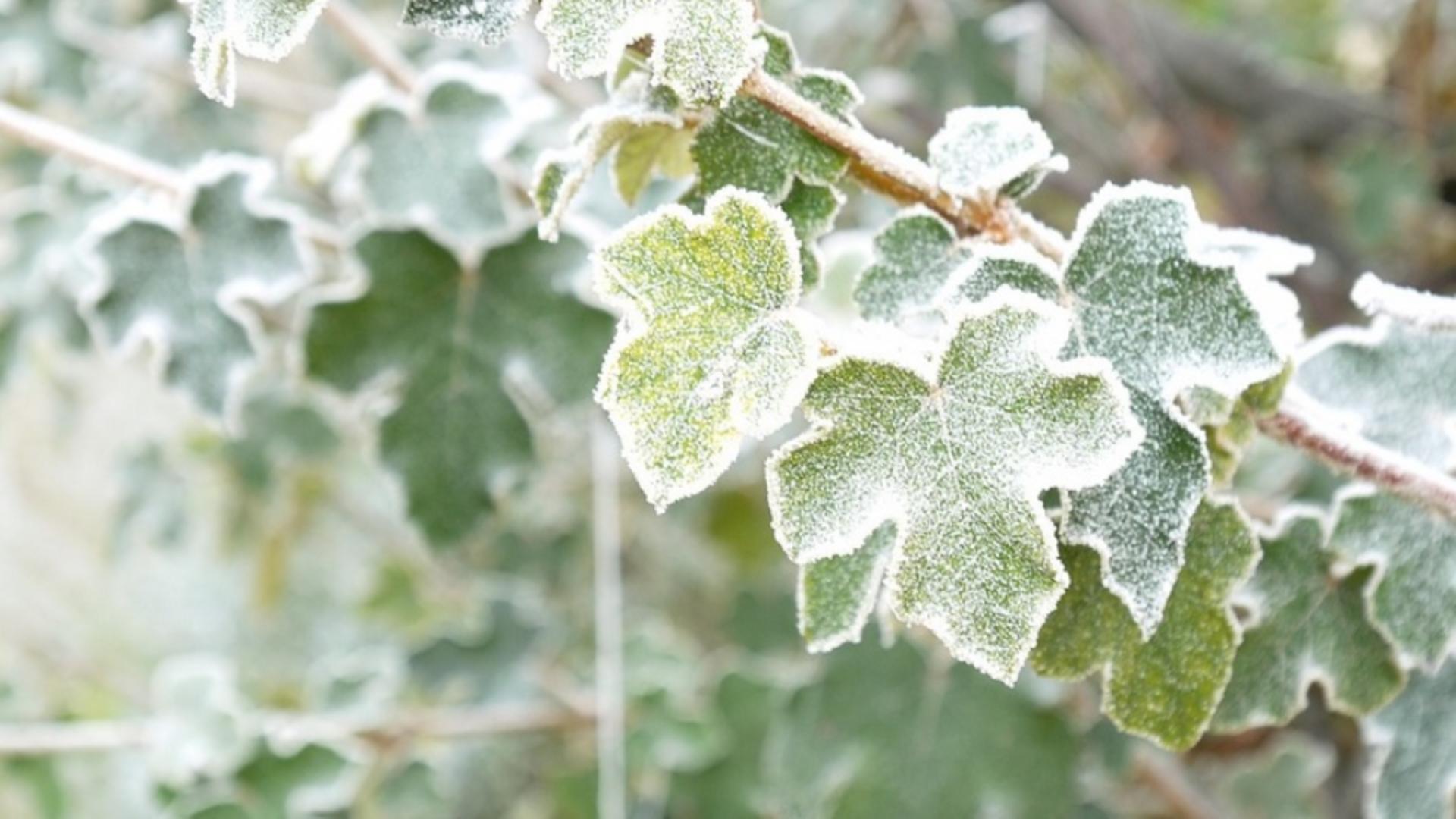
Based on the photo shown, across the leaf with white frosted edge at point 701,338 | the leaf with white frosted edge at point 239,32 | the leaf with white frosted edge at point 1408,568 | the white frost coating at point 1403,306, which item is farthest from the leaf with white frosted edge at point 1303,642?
the leaf with white frosted edge at point 239,32

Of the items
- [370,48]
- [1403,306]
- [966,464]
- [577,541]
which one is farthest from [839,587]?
[577,541]

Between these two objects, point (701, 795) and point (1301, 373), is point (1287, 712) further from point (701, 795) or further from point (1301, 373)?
point (701, 795)

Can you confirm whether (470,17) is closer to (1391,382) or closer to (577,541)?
(1391,382)

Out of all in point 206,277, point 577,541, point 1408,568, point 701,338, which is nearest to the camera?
point 701,338

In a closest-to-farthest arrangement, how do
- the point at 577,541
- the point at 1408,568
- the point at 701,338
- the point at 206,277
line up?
the point at 701,338
the point at 1408,568
the point at 206,277
the point at 577,541

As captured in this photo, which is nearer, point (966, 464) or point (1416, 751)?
point (966, 464)

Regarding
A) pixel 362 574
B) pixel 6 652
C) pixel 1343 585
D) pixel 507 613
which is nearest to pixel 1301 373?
pixel 1343 585

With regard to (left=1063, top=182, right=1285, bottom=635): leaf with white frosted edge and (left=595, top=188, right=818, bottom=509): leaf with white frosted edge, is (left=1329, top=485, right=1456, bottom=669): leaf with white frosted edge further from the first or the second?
(left=595, top=188, right=818, bottom=509): leaf with white frosted edge
